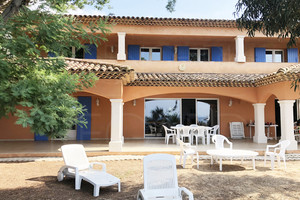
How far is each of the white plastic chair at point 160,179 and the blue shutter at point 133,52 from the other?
10.1m

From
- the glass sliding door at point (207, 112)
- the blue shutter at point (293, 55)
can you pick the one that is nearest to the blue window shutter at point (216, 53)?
A: the glass sliding door at point (207, 112)

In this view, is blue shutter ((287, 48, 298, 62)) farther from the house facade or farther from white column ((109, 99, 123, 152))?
white column ((109, 99, 123, 152))

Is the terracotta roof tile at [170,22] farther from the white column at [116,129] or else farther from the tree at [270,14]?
the tree at [270,14]

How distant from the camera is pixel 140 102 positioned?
14562 mm

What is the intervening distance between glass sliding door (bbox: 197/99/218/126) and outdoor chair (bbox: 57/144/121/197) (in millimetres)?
9608

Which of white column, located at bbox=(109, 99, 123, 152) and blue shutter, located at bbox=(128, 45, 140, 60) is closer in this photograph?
white column, located at bbox=(109, 99, 123, 152)

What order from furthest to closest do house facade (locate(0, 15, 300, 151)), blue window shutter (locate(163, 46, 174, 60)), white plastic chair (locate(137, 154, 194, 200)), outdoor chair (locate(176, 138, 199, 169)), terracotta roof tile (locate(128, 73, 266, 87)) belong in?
1. blue window shutter (locate(163, 46, 174, 60))
2. house facade (locate(0, 15, 300, 151))
3. terracotta roof tile (locate(128, 73, 266, 87))
4. outdoor chair (locate(176, 138, 199, 169))
5. white plastic chair (locate(137, 154, 194, 200))

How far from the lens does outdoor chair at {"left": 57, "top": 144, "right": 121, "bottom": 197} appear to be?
543 centimetres

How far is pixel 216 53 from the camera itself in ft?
47.8

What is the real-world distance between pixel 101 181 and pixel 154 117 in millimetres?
9574

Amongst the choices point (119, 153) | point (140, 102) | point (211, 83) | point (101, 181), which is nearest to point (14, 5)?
point (101, 181)

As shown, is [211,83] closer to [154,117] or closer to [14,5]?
[154,117]

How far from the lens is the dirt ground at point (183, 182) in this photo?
17.3 ft

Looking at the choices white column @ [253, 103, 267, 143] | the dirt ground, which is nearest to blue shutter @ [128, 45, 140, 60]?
white column @ [253, 103, 267, 143]
